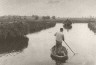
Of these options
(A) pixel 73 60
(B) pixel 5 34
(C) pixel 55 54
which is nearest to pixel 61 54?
(C) pixel 55 54

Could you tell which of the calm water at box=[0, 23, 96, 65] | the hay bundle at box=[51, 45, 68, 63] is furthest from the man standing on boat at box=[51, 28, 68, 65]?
the calm water at box=[0, 23, 96, 65]

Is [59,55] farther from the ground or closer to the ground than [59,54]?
closer to the ground

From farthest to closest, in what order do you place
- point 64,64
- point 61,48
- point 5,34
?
point 5,34 < point 61,48 < point 64,64

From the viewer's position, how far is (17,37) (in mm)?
43281

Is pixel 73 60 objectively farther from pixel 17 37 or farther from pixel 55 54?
pixel 17 37

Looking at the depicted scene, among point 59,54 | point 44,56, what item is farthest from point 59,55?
point 44,56

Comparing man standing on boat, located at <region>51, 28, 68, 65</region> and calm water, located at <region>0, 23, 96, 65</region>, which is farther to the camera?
calm water, located at <region>0, 23, 96, 65</region>

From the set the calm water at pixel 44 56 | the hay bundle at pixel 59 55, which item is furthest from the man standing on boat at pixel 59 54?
the calm water at pixel 44 56

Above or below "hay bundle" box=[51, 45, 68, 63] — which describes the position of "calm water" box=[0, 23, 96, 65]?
below

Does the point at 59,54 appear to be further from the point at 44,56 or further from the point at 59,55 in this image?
the point at 44,56

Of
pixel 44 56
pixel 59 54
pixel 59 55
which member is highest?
pixel 59 54

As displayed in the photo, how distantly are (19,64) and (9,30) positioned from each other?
24113 mm

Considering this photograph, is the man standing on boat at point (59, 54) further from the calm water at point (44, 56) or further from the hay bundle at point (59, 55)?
the calm water at point (44, 56)

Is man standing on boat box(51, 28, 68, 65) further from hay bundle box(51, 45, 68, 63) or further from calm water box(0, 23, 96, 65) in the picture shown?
calm water box(0, 23, 96, 65)
